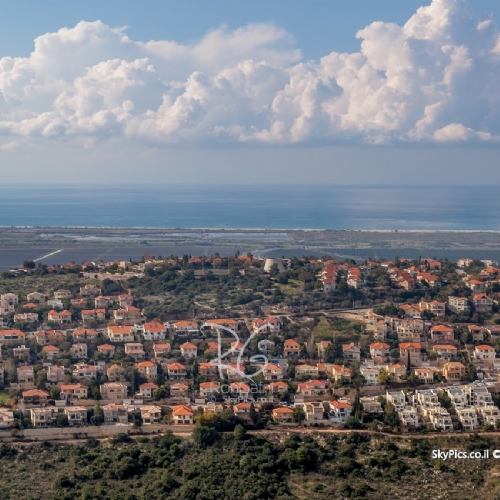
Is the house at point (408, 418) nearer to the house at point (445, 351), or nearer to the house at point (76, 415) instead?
the house at point (445, 351)

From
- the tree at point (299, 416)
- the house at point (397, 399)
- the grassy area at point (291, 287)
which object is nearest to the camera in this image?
the tree at point (299, 416)

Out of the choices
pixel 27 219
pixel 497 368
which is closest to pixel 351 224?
pixel 27 219

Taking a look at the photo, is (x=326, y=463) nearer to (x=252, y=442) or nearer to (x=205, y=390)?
(x=252, y=442)


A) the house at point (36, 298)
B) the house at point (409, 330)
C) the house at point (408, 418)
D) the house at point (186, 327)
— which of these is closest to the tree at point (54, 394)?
the house at point (186, 327)

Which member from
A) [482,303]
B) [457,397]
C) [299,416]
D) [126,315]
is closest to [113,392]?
[299,416]

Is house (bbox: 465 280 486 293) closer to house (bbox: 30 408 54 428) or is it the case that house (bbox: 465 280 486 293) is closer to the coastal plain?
the coastal plain

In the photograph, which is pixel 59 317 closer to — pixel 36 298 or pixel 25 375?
pixel 36 298
